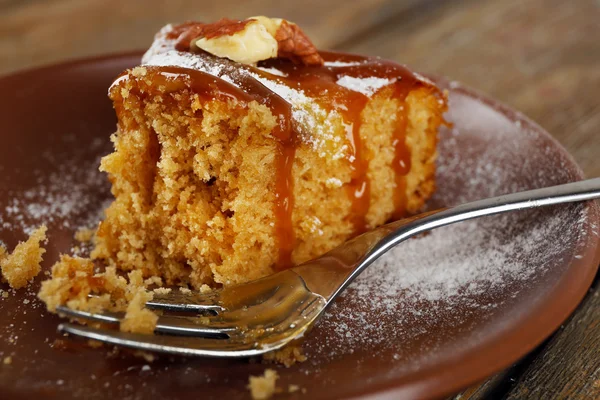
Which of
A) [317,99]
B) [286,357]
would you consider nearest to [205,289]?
[286,357]

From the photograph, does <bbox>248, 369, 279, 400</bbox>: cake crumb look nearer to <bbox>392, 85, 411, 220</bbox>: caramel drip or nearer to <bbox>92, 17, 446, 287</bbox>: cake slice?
<bbox>92, 17, 446, 287</bbox>: cake slice

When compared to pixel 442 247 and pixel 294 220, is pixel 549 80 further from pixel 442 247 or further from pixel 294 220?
pixel 294 220

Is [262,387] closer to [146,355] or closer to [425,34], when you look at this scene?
[146,355]

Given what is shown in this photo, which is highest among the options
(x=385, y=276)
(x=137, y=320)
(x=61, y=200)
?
(x=61, y=200)

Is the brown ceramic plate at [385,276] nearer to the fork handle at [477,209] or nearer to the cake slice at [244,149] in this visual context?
the fork handle at [477,209]

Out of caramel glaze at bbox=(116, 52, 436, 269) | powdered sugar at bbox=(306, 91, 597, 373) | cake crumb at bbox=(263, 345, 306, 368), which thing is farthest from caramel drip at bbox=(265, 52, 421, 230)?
cake crumb at bbox=(263, 345, 306, 368)
